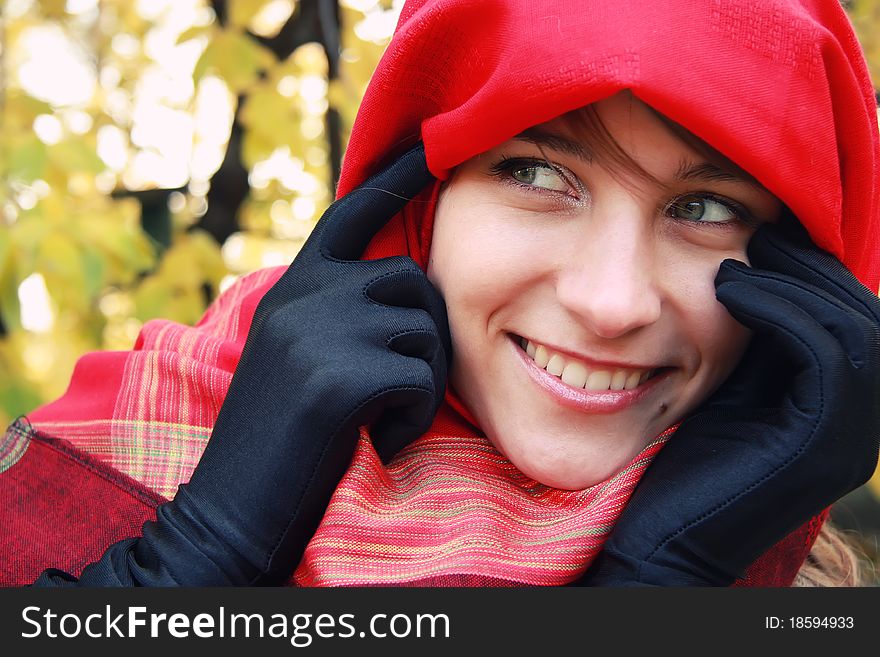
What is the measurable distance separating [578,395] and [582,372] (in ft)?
0.11

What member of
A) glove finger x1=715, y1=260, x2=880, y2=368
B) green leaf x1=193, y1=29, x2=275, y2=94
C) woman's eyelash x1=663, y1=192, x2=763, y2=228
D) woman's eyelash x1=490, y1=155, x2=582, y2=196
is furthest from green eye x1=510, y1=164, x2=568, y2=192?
green leaf x1=193, y1=29, x2=275, y2=94

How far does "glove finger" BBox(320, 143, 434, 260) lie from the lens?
143 cm

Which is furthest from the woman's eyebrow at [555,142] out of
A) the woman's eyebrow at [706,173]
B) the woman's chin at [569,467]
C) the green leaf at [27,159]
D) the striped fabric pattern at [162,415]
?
the green leaf at [27,159]

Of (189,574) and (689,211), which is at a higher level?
(689,211)

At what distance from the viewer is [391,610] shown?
121 cm

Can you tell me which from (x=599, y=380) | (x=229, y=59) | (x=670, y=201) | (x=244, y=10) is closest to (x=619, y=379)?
(x=599, y=380)

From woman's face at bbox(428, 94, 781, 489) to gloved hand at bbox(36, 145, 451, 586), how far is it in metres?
0.09

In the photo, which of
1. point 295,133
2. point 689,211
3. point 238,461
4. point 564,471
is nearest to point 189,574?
point 238,461

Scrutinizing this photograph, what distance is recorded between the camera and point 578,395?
4.34 ft

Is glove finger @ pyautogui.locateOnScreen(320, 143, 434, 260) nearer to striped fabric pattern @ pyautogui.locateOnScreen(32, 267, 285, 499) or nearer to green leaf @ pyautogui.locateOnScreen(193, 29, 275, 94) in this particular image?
striped fabric pattern @ pyautogui.locateOnScreen(32, 267, 285, 499)

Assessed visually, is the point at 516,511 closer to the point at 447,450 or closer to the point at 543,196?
the point at 447,450

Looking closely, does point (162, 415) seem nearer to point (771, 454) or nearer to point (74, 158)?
point (771, 454)

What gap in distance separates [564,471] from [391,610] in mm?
314

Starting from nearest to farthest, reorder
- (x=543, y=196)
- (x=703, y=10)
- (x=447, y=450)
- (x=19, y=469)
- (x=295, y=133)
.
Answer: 1. (x=703, y=10)
2. (x=543, y=196)
3. (x=447, y=450)
4. (x=19, y=469)
5. (x=295, y=133)
